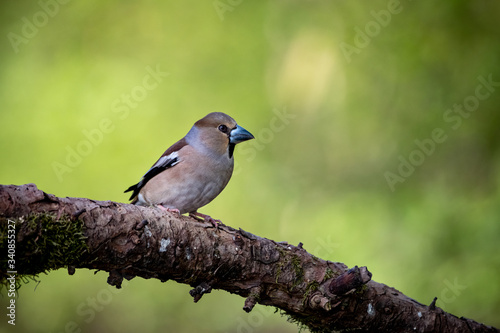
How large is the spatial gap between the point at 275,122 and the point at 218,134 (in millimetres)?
2793

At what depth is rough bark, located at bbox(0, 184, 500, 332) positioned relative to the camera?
302 cm

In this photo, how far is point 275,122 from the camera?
8.35 m

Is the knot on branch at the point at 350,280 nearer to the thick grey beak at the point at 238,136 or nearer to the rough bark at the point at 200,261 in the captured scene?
the rough bark at the point at 200,261

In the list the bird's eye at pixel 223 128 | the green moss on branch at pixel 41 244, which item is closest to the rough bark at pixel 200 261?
the green moss on branch at pixel 41 244

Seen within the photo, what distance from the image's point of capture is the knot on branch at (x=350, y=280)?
11.8 ft

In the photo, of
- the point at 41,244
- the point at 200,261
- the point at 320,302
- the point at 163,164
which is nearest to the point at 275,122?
the point at 163,164

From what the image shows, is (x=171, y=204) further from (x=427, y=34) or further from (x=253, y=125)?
(x=427, y=34)

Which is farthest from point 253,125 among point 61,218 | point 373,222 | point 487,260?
point 61,218

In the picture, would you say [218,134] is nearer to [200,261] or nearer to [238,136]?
[238,136]

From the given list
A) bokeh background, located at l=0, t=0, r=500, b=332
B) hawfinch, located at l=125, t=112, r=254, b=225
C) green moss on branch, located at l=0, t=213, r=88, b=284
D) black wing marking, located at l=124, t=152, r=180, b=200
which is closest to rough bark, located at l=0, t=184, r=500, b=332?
green moss on branch, located at l=0, t=213, r=88, b=284

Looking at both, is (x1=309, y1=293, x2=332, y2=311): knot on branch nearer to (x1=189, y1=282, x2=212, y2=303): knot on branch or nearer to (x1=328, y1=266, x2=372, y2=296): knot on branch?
(x1=328, y1=266, x2=372, y2=296): knot on branch

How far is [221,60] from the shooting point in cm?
845

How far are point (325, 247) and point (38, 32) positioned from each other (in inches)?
216

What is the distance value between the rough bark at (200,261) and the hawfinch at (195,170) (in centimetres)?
131
